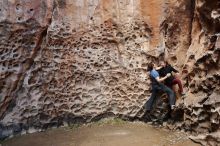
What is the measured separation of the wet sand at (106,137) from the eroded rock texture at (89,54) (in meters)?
0.29

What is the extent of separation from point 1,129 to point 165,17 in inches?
155

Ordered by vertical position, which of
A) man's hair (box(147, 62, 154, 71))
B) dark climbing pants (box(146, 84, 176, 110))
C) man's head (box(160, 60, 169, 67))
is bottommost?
dark climbing pants (box(146, 84, 176, 110))

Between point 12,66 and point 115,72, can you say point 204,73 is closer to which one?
point 115,72

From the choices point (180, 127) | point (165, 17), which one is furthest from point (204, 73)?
point (165, 17)

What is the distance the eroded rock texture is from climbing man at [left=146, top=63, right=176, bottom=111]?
194mm

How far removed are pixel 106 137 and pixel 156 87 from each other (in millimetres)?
1464

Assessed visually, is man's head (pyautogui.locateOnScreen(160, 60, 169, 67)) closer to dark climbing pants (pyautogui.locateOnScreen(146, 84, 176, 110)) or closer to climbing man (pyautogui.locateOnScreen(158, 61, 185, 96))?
climbing man (pyautogui.locateOnScreen(158, 61, 185, 96))

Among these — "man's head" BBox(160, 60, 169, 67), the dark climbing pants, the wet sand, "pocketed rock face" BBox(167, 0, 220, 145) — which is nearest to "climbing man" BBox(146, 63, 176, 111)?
the dark climbing pants

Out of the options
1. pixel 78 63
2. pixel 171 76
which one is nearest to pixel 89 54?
pixel 78 63

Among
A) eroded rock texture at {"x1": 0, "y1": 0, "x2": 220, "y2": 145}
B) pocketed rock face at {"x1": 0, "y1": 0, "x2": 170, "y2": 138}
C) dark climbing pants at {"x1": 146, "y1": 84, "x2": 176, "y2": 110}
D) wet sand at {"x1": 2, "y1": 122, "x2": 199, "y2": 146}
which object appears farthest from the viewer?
dark climbing pants at {"x1": 146, "y1": 84, "x2": 176, "y2": 110}

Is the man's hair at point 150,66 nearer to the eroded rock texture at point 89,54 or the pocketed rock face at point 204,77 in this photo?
the eroded rock texture at point 89,54

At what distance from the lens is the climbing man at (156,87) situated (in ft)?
26.0

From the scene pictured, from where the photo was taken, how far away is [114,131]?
308 inches

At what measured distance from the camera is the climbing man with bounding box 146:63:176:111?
26.0 ft
